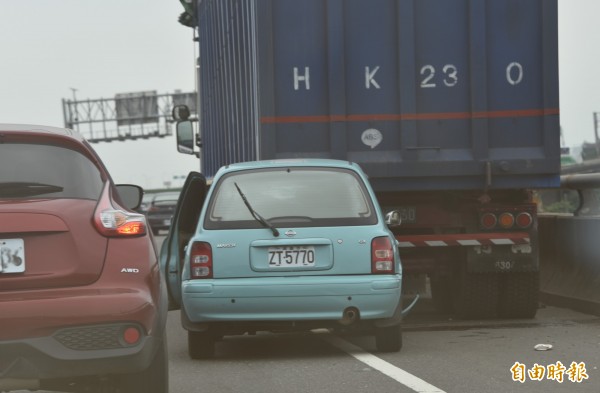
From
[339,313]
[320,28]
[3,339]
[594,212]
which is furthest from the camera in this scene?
[594,212]

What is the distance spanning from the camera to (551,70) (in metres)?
11.7

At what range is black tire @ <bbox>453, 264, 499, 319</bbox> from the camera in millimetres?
11984

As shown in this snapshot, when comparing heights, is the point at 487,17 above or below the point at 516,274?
above

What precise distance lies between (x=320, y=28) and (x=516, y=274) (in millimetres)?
2867

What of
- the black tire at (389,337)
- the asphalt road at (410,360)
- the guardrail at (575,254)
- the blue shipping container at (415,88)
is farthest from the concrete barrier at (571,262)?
the black tire at (389,337)

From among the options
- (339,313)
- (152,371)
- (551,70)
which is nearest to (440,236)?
(551,70)

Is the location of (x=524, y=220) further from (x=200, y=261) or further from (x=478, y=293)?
(x=200, y=261)

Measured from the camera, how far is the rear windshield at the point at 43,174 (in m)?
6.00

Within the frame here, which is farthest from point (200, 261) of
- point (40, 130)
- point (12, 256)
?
point (12, 256)

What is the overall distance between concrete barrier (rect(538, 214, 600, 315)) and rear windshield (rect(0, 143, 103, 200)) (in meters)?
7.26

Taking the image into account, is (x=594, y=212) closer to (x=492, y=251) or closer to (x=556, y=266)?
(x=556, y=266)

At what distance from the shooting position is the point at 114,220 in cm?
607

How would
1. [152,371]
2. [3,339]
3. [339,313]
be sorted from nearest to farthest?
[3,339]
[152,371]
[339,313]

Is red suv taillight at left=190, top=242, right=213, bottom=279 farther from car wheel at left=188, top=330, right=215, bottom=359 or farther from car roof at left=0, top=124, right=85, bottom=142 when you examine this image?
car roof at left=0, top=124, right=85, bottom=142
